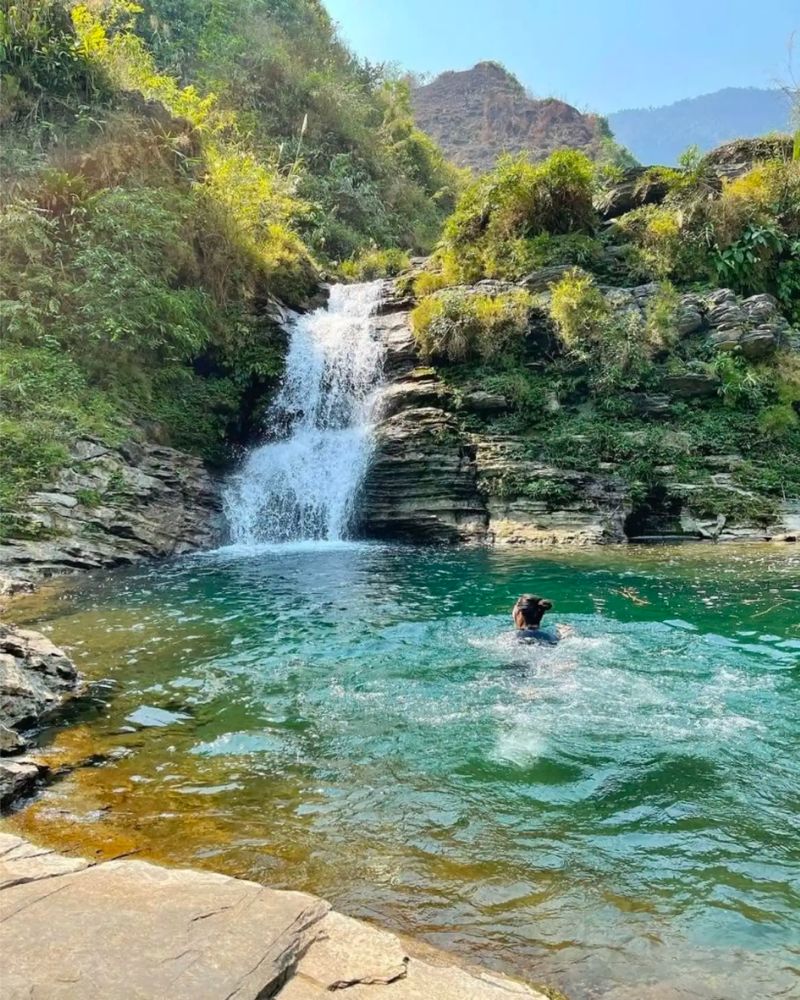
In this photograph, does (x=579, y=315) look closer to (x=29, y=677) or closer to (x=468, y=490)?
(x=468, y=490)

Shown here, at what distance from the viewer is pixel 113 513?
47.3 feet

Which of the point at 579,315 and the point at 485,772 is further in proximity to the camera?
the point at 579,315

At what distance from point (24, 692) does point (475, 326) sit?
15.9 metres

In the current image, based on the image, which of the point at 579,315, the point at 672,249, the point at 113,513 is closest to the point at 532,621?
the point at 113,513

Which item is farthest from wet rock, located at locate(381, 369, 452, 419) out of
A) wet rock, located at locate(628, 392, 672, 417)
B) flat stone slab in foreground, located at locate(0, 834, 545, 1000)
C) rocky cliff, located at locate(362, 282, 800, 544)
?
flat stone slab in foreground, located at locate(0, 834, 545, 1000)

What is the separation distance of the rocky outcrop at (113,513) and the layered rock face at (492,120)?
2093 inches

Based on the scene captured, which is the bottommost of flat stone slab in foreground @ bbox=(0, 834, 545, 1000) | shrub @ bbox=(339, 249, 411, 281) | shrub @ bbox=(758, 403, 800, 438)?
flat stone slab in foreground @ bbox=(0, 834, 545, 1000)

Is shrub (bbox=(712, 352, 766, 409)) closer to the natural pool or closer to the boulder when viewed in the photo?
the boulder

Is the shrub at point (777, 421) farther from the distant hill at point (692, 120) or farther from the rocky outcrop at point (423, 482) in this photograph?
the distant hill at point (692, 120)

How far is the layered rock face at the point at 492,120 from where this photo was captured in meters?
62.8

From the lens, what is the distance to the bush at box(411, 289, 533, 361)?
19438mm

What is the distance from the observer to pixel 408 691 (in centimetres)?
668

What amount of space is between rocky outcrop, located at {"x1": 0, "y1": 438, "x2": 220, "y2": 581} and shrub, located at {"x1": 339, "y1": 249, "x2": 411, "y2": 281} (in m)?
12.7

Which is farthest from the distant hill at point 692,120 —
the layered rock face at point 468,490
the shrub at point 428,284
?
the layered rock face at point 468,490
